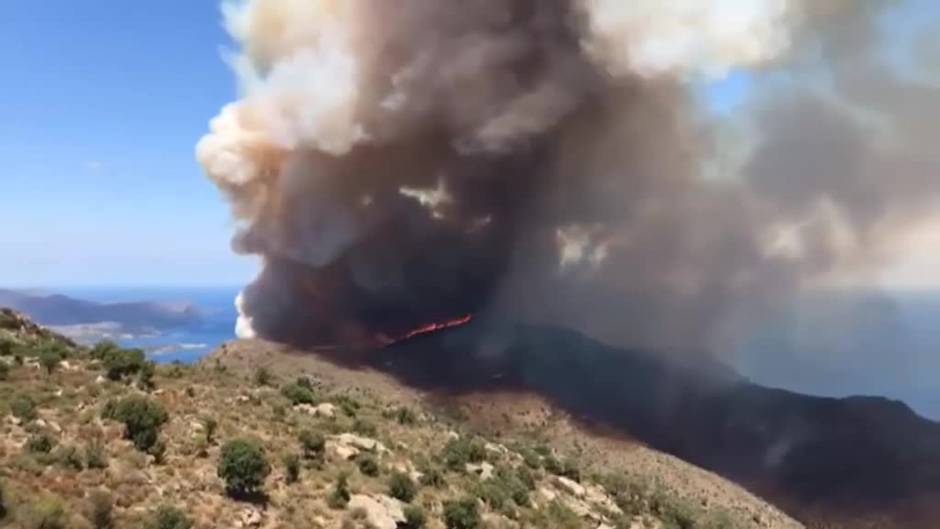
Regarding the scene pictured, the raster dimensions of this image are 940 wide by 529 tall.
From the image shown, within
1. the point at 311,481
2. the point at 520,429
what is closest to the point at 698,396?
the point at 520,429

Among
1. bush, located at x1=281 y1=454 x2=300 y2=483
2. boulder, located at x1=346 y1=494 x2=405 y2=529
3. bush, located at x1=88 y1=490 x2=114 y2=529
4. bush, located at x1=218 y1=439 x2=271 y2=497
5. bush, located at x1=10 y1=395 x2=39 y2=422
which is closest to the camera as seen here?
bush, located at x1=88 y1=490 x2=114 y2=529

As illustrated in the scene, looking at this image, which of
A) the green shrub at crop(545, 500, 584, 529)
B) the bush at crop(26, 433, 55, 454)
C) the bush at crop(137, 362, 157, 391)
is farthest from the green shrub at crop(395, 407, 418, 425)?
the bush at crop(26, 433, 55, 454)

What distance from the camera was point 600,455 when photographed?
56.2 metres

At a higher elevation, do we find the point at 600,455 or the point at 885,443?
the point at 885,443

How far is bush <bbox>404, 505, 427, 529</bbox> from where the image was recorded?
72.0ft

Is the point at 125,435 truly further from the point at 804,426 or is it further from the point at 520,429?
the point at 804,426

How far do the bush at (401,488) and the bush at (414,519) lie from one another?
1278 mm

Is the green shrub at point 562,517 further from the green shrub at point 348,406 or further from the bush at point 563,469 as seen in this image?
the green shrub at point 348,406

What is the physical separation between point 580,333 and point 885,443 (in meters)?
31.1

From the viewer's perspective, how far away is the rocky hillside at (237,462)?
18.6 metres

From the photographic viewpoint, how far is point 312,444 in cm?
2498

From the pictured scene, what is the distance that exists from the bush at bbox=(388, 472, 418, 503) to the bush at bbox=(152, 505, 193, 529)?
276 inches

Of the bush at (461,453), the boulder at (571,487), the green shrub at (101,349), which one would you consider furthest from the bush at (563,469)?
the green shrub at (101,349)

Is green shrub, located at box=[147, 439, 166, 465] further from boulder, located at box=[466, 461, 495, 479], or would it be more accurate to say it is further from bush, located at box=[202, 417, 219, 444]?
boulder, located at box=[466, 461, 495, 479]
